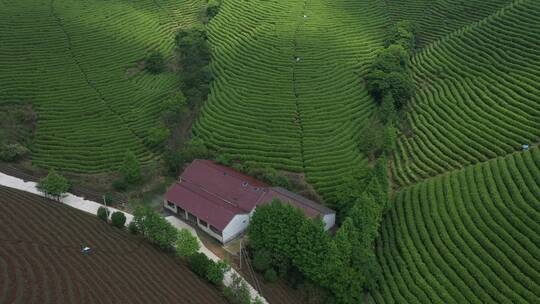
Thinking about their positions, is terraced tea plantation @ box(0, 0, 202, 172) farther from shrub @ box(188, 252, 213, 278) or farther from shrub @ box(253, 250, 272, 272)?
shrub @ box(253, 250, 272, 272)

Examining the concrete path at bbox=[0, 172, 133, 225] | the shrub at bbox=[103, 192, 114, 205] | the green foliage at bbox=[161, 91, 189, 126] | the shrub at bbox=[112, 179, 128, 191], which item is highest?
the green foliage at bbox=[161, 91, 189, 126]

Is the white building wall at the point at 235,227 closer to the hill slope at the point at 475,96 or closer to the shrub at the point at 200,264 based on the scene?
the shrub at the point at 200,264

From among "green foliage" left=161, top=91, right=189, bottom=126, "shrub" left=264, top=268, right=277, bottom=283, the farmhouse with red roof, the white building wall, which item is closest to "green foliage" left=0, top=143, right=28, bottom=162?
"green foliage" left=161, top=91, right=189, bottom=126

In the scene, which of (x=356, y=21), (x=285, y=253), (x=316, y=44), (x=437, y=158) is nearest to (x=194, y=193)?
(x=285, y=253)

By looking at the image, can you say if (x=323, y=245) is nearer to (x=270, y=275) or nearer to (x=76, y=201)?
(x=270, y=275)

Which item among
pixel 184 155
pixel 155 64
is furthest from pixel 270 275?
pixel 155 64

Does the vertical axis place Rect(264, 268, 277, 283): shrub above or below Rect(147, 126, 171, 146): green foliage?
below

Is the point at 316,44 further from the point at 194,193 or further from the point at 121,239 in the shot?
the point at 121,239
